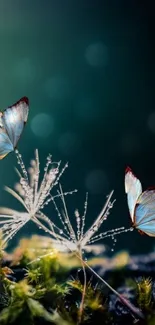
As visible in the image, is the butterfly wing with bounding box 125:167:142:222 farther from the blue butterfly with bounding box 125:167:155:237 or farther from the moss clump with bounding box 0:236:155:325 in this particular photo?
the moss clump with bounding box 0:236:155:325

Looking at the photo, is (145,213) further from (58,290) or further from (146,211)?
(58,290)

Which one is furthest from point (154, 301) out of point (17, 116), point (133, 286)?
point (17, 116)

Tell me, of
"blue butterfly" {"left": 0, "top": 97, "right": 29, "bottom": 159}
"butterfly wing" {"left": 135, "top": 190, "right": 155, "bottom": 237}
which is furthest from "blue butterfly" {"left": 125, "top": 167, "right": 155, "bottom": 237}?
"blue butterfly" {"left": 0, "top": 97, "right": 29, "bottom": 159}

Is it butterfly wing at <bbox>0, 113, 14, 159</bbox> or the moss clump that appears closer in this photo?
the moss clump

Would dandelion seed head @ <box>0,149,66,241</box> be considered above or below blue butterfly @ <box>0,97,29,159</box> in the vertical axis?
below

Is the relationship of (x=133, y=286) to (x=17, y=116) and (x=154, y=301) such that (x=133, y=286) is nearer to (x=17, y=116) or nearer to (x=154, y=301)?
(x=154, y=301)

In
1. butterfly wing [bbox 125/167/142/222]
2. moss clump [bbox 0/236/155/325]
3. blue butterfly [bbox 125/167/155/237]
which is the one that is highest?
butterfly wing [bbox 125/167/142/222]

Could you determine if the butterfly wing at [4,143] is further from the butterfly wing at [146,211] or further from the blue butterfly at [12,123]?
the butterfly wing at [146,211]

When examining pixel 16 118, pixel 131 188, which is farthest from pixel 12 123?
pixel 131 188

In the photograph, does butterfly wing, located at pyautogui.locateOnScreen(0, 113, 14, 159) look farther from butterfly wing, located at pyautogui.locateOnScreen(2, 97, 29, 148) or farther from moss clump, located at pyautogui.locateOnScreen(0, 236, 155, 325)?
moss clump, located at pyautogui.locateOnScreen(0, 236, 155, 325)
